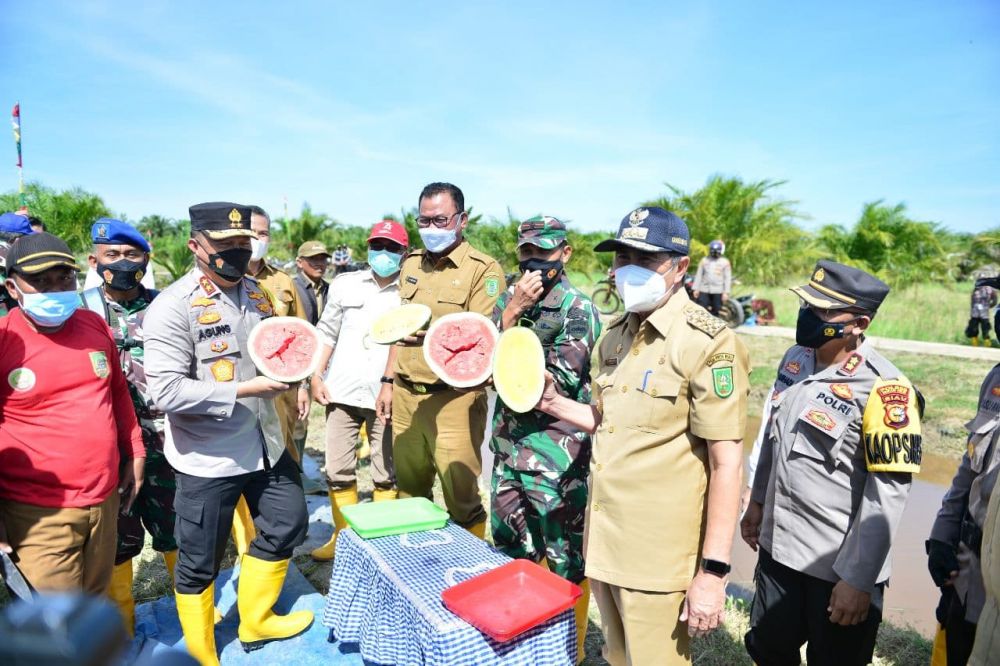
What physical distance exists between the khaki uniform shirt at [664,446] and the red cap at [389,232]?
2690 mm

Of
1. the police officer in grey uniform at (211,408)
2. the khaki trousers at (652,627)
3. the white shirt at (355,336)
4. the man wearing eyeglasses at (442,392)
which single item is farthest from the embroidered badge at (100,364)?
the khaki trousers at (652,627)

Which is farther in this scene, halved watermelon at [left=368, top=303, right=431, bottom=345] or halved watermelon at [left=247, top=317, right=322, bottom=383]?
halved watermelon at [left=368, top=303, right=431, bottom=345]

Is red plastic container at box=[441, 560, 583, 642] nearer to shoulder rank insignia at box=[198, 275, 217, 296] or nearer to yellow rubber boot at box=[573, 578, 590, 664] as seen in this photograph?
yellow rubber boot at box=[573, 578, 590, 664]

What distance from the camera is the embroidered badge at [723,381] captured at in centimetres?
210

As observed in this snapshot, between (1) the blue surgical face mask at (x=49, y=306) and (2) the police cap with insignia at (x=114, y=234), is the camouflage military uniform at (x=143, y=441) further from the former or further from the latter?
(1) the blue surgical face mask at (x=49, y=306)

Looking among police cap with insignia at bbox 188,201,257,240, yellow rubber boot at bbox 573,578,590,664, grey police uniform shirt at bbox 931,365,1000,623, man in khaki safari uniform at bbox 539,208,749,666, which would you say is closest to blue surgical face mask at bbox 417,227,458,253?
police cap with insignia at bbox 188,201,257,240

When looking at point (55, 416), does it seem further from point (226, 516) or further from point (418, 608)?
point (418, 608)

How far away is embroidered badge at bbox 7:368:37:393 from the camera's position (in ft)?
8.26

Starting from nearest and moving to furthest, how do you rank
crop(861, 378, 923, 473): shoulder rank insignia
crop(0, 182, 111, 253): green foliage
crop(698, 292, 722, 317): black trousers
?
1. crop(861, 378, 923, 473): shoulder rank insignia
2. crop(698, 292, 722, 317): black trousers
3. crop(0, 182, 111, 253): green foliage

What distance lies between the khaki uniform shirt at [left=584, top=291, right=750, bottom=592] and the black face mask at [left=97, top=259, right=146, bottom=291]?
284cm

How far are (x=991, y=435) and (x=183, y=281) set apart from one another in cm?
374

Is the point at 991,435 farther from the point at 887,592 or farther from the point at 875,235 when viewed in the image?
the point at 875,235

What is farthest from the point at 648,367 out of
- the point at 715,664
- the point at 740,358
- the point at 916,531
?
the point at 916,531

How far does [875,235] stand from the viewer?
20.1 m
